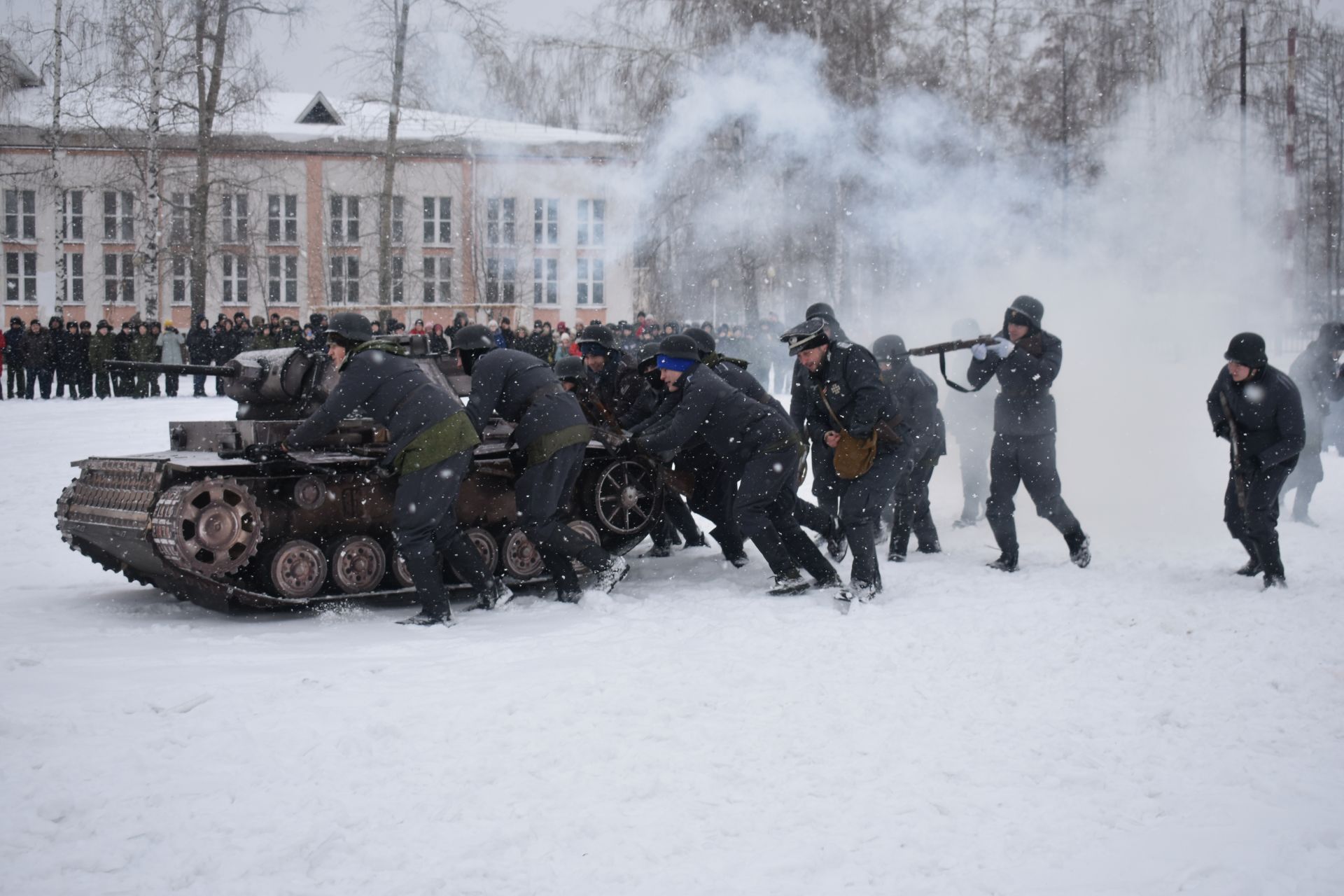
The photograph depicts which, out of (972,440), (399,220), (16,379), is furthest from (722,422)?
(399,220)

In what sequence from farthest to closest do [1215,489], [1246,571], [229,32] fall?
[229,32], [1215,489], [1246,571]

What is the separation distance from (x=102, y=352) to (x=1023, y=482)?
19.1m

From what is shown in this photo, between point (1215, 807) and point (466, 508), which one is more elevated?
point (466, 508)

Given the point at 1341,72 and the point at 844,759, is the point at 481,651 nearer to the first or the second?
the point at 844,759

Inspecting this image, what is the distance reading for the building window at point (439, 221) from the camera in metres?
42.1

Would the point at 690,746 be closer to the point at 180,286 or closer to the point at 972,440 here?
the point at 972,440

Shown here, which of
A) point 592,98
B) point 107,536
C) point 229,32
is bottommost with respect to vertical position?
point 107,536

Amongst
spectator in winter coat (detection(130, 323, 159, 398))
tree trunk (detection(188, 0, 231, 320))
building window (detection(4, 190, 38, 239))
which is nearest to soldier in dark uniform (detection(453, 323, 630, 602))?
spectator in winter coat (detection(130, 323, 159, 398))

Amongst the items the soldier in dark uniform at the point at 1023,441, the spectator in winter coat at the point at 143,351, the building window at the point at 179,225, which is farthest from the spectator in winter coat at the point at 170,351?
the soldier in dark uniform at the point at 1023,441

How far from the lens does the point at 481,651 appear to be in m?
6.59

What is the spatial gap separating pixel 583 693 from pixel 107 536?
375cm

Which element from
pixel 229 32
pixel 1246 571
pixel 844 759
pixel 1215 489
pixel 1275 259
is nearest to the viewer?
pixel 844 759

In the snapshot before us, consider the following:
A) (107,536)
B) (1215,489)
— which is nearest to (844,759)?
(107,536)

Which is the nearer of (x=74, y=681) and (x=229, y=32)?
(x=74, y=681)
